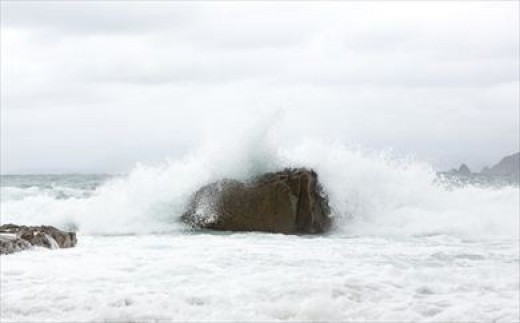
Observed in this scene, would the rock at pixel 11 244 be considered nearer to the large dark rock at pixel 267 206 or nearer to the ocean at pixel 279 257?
the ocean at pixel 279 257

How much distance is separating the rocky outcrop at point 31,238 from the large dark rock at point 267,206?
3232 millimetres

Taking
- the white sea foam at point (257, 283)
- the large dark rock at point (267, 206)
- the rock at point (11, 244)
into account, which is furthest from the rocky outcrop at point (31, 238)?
the large dark rock at point (267, 206)

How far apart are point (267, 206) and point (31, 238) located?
4.37m

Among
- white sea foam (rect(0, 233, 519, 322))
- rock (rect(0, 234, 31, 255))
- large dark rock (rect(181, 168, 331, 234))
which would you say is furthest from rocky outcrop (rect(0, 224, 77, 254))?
large dark rock (rect(181, 168, 331, 234))

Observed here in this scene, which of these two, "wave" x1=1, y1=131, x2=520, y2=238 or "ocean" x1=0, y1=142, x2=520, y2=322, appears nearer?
"ocean" x1=0, y1=142, x2=520, y2=322

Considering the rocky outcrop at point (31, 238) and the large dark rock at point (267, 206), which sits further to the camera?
the large dark rock at point (267, 206)

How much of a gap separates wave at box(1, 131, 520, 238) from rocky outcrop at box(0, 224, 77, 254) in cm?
255

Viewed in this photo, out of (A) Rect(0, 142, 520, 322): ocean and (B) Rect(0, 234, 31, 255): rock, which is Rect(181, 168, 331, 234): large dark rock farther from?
(B) Rect(0, 234, 31, 255): rock

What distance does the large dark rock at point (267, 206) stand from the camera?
11156 millimetres

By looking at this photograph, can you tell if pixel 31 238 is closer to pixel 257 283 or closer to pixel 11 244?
pixel 11 244

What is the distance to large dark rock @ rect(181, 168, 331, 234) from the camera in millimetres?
11156

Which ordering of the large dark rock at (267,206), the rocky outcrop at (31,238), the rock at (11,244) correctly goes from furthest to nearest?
the large dark rock at (267,206) → the rocky outcrop at (31,238) → the rock at (11,244)

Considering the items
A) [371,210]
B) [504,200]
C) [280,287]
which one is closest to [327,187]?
[371,210]

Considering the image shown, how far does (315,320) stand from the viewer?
16.5 feet
